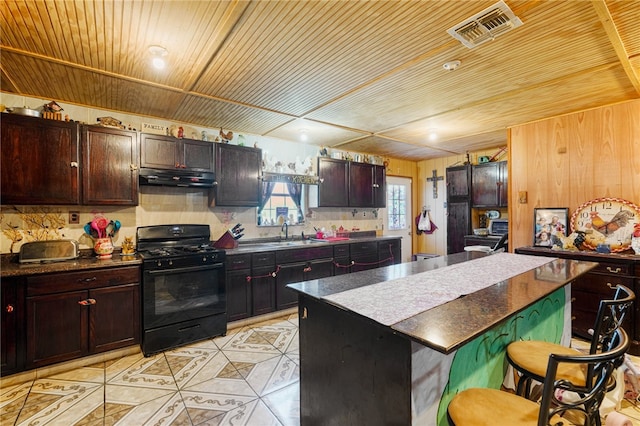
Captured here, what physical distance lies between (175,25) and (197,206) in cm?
233

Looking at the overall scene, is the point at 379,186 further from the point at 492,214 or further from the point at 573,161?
the point at 573,161

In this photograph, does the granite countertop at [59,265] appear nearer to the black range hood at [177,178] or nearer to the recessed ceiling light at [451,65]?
the black range hood at [177,178]

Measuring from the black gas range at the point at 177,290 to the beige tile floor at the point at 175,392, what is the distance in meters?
0.19

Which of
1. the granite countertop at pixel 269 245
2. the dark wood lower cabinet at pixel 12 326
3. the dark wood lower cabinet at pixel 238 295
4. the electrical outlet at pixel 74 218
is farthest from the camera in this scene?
the granite countertop at pixel 269 245

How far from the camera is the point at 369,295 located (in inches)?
62.4

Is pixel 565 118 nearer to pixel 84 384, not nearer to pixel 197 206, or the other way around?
pixel 197 206

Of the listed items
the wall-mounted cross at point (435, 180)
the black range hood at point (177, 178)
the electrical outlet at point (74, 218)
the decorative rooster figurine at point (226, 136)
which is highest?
the decorative rooster figurine at point (226, 136)

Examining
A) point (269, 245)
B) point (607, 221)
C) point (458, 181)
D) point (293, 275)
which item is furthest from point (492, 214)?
point (269, 245)

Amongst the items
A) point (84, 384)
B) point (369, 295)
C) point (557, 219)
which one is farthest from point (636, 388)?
point (84, 384)

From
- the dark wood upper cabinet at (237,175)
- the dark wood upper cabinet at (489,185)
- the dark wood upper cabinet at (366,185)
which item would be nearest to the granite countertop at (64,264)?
the dark wood upper cabinet at (237,175)

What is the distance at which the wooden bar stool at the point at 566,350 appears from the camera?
1448 millimetres

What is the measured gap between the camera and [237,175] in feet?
12.5

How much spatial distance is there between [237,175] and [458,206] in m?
4.19

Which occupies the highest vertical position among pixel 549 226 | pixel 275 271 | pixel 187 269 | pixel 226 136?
pixel 226 136
